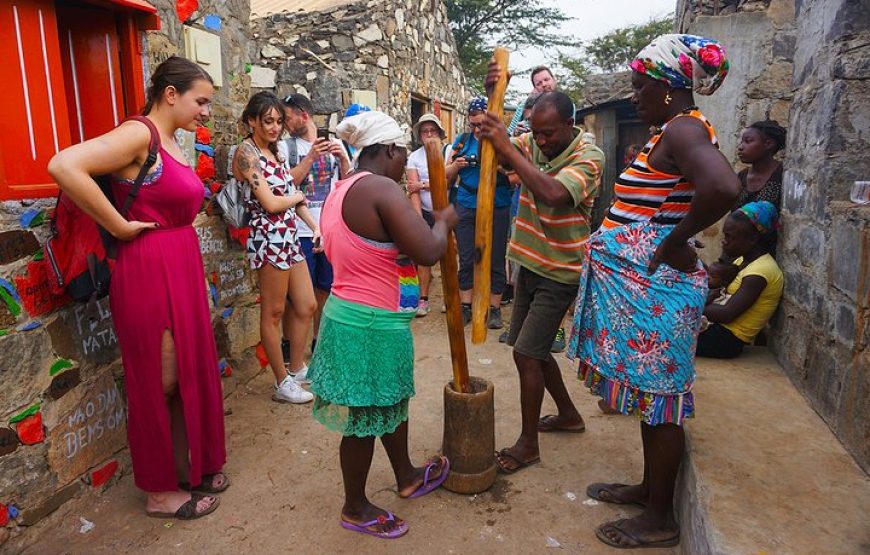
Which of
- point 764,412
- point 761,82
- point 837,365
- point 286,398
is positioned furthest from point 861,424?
point 761,82

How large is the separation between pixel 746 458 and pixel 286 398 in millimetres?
2679

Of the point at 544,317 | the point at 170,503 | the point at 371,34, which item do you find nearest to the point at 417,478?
the point at 544,317

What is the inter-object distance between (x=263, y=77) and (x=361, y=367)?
617 centimetres

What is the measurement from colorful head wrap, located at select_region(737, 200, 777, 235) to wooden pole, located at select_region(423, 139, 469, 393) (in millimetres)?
2167

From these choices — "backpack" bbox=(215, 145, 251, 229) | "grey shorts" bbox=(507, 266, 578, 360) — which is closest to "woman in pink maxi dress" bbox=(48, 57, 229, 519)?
"backpack" bbox=(215, 145, 251, 229)

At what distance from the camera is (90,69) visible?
2967mm

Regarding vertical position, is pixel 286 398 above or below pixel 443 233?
below

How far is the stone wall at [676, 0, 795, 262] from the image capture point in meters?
4.95

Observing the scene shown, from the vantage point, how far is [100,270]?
95.3 inches

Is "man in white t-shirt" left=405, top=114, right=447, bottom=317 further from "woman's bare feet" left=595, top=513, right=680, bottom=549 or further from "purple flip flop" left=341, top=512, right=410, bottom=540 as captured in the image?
"woman's bare feet" left=595, top=513, right=680, bottom=549

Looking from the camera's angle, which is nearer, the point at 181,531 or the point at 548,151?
the point at 181,531

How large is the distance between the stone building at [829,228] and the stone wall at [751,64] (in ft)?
5.50

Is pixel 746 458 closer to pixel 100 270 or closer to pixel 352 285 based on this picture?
pixel 352 285

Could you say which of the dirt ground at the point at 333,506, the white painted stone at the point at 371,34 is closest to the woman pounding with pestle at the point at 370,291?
the dirt ground at the point at 333,506
